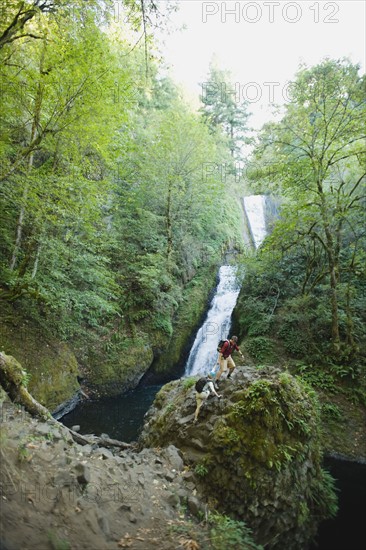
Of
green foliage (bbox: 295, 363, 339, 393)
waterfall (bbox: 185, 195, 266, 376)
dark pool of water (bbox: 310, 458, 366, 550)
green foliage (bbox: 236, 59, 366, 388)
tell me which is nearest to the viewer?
dark pool of water (bbox: 310, 458, 366, 550)

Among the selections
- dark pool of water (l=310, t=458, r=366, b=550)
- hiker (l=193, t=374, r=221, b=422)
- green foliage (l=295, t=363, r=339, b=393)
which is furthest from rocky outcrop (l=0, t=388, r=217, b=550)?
green foliage (l=295, t=363, r=339, b=393)

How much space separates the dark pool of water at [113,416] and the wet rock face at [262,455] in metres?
3.39

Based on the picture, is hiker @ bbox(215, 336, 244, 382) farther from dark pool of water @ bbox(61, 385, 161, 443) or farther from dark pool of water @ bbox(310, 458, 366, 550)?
dark pool of water @ bbox(61, 385, 161, 443)

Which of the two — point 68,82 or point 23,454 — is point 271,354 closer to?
point 23,454

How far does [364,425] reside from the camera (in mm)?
8461

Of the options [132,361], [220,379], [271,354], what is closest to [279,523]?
[220,379]

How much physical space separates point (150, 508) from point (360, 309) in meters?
10.3

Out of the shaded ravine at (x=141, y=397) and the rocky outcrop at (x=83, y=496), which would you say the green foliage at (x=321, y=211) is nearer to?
the shaded ravine at (x=141, y=397)

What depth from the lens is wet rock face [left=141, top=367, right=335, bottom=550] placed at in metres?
4.72

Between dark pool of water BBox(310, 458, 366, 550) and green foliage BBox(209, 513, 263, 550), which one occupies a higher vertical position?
green foliage BBox(209, 513, 263, 550)

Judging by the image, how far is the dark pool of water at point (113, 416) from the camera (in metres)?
8.78

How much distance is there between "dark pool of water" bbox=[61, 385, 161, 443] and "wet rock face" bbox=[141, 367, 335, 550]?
3.39 meters

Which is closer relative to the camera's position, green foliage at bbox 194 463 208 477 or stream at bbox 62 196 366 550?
green foliage at bbox 194 463 208 477

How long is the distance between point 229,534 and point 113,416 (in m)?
6.74
